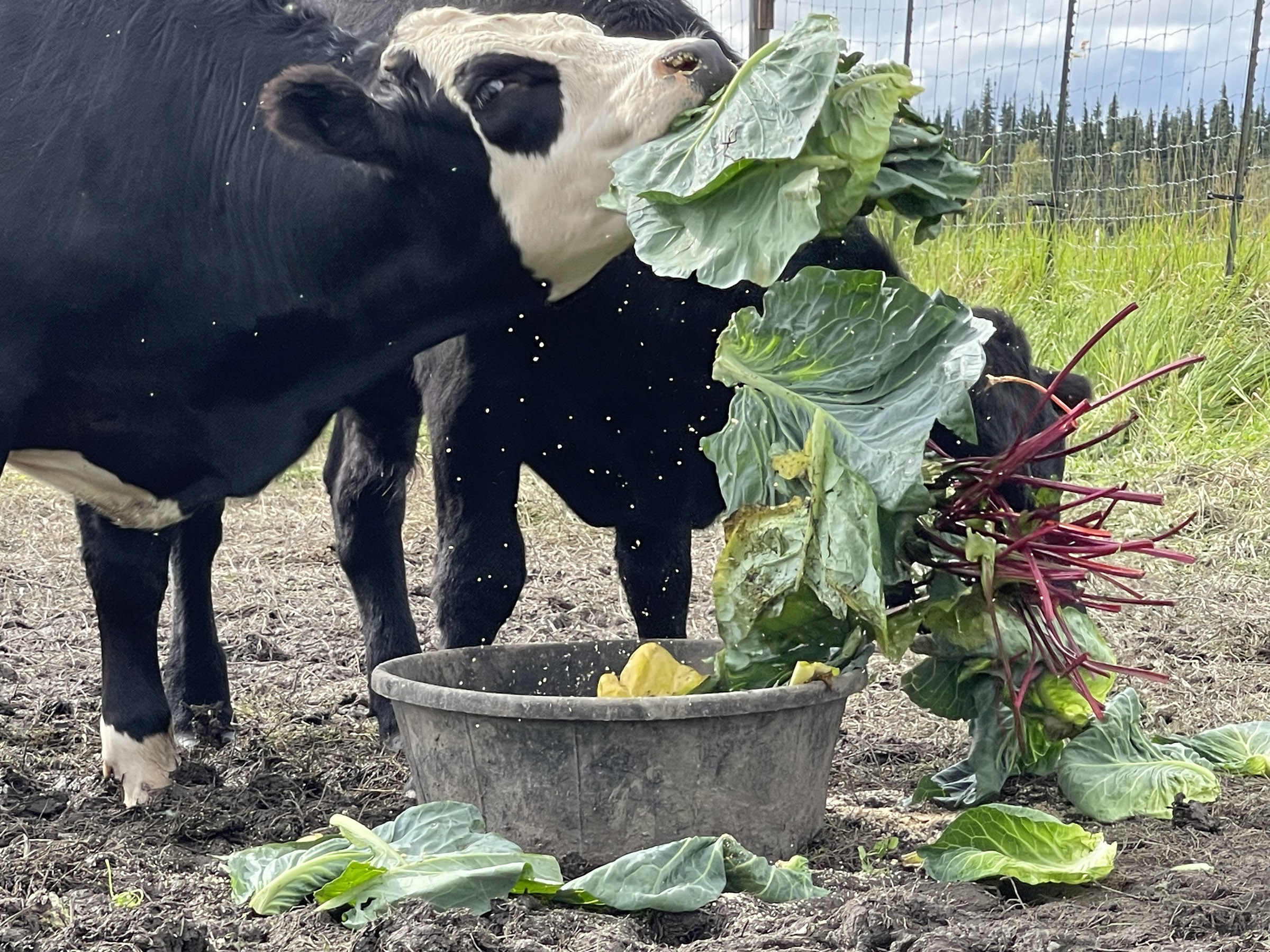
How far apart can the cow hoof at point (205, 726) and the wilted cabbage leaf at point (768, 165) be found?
1.87 metres

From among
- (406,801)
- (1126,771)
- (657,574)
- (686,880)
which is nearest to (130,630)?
(406,801)

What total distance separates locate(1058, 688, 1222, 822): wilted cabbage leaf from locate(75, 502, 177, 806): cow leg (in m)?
1.96

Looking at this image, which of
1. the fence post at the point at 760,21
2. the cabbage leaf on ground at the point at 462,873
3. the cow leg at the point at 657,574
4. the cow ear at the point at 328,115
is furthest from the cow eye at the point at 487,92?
the fence post at the point at 760,21

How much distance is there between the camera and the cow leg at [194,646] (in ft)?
13.1

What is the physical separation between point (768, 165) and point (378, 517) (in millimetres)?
1976

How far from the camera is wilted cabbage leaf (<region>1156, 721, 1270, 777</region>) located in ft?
10.8

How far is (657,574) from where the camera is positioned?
4.26 m

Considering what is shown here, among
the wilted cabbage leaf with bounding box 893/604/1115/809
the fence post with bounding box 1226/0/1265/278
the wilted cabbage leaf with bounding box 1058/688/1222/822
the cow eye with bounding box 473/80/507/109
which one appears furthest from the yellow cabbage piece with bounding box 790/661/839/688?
the fence post with bounding box 1226/0/1265/278

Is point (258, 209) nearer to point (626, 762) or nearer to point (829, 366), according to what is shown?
point (829, 366)

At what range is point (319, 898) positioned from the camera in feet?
7.86

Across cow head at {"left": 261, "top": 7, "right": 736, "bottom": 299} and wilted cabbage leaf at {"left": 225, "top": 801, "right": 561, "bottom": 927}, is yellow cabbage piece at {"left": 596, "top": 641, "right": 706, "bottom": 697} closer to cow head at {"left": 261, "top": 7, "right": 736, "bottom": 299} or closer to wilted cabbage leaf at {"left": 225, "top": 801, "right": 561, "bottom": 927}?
wilted cabbage leaf at {"left": 225, "top": 801, "right": 561, "bottom": 927}

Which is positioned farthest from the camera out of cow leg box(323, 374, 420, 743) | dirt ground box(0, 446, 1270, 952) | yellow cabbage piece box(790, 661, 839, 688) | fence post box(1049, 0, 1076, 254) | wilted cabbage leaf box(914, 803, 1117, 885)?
fence post box(1049, 0, 1076, 254)

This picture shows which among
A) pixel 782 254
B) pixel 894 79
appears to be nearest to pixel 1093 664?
pixel 782 254

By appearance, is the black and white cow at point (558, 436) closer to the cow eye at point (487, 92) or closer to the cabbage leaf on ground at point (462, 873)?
the cow eye at point (487, 92)
